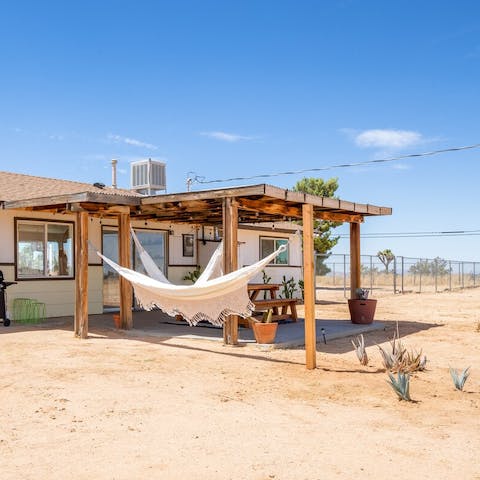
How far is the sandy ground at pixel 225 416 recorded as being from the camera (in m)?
3.69

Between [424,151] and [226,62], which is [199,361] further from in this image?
[424,151]

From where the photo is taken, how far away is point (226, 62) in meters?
16.2

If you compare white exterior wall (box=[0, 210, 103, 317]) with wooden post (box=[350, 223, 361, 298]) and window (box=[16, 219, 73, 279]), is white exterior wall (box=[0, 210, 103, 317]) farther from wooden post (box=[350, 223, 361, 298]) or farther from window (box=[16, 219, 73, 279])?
wooden post (box=[350, 223, 361, 298])

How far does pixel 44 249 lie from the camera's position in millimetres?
12758

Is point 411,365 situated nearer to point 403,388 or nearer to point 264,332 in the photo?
point 403,388

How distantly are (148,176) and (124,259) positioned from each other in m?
7.77

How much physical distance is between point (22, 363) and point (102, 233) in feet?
22.4

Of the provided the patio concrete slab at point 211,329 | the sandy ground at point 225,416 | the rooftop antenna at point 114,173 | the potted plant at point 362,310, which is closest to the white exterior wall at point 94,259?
the patio concrete slab at point 211,329

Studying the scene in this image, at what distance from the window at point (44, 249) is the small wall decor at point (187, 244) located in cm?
378

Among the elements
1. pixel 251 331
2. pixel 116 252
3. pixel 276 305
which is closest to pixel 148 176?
pixel 116 252

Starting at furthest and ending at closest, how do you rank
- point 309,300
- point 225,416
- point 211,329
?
point 211,329
point 309,300
point 225,416

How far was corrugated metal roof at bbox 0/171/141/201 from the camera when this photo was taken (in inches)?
497

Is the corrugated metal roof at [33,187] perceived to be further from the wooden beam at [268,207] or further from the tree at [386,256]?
the tree at [386,256]

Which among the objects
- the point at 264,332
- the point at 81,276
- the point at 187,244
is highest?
the point at 187,244
